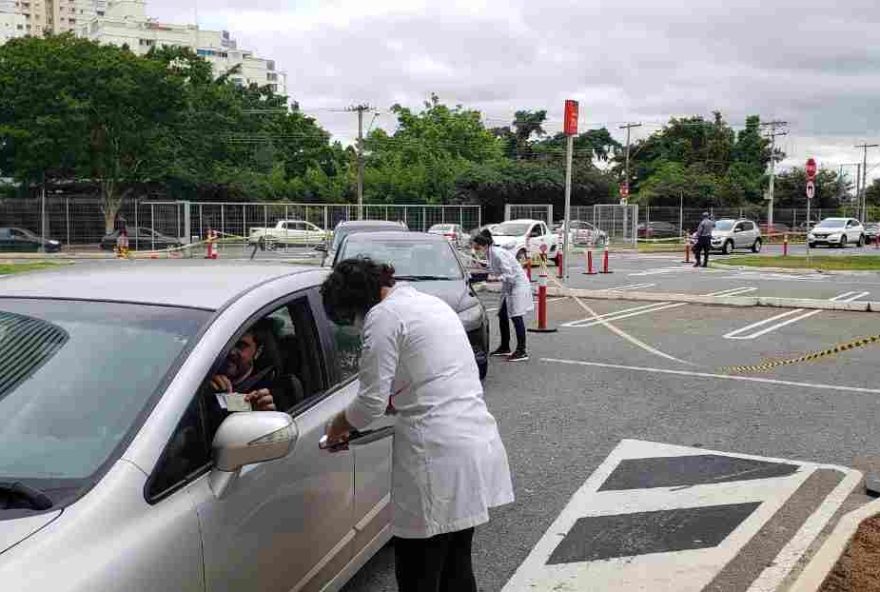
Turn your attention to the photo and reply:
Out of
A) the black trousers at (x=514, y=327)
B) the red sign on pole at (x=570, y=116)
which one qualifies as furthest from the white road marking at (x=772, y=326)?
the red sign on pole at (x=570, y=116)

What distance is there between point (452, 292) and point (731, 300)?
865 cm

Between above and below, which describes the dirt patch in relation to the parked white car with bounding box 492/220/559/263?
below

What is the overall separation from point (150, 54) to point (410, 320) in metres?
48.2

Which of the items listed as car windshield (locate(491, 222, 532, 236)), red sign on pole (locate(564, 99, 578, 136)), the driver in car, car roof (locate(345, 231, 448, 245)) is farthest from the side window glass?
car windshield (locate(491, 222, 532, 236))

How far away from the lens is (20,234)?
117 ft

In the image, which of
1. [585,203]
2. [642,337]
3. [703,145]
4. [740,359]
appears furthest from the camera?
[703,145]

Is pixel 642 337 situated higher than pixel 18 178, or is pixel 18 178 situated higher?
pixel 18 178

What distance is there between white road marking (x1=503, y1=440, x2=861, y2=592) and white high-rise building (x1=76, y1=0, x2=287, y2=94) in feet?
368

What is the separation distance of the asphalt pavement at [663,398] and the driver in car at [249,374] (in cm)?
135

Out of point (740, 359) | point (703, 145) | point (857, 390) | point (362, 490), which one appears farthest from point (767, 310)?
point (703, 145)

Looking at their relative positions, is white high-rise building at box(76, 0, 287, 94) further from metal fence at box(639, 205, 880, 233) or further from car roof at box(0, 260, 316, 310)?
car roof at box(0, 260, 316, 310)

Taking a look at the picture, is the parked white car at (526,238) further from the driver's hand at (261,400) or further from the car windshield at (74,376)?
the car windshield at (74,376)

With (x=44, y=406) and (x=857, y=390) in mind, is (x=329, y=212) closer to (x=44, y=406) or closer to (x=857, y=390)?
(x=857, y=390)

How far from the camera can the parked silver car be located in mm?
37500
